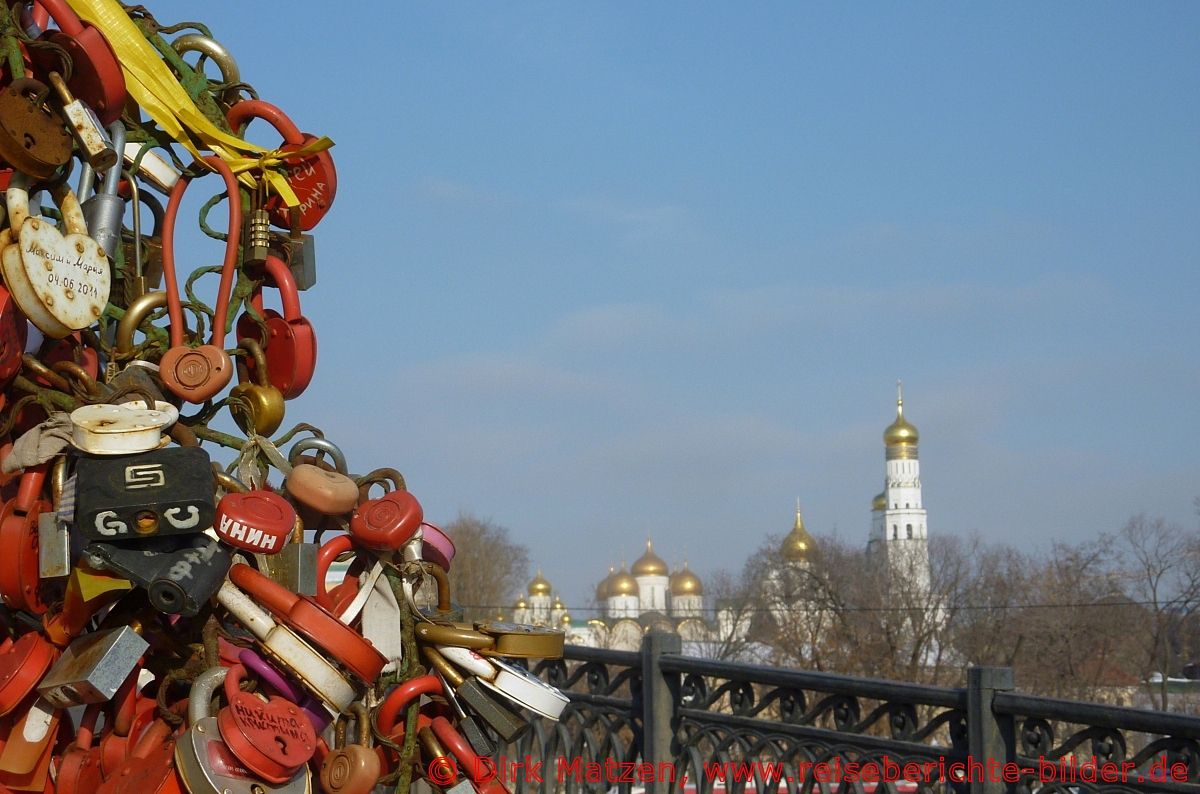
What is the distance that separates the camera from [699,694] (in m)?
3.95

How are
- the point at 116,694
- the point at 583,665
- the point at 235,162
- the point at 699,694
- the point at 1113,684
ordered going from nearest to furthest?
1. the point at 116,694
2. the point at 235,162
3. the point at 699,694
4. the point at 583,665
5. the point at 1113,684

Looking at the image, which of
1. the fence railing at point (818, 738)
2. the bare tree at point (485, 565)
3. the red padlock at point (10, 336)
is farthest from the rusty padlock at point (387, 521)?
the bare tree at point (485, 565)

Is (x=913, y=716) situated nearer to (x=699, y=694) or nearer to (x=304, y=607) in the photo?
(x=699, y=694)

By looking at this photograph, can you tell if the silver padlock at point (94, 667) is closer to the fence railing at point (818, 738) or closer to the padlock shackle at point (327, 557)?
the padlock shackle at point (327, 557)

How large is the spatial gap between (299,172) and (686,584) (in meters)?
70.8

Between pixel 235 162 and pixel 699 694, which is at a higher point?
pixel 235 162

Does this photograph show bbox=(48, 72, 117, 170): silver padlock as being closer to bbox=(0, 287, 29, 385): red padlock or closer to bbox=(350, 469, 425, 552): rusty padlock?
bbox=(0, 287, 29, 385): red padlock

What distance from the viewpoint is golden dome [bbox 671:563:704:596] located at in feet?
235

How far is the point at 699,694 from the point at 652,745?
0.21 m

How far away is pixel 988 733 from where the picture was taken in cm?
304

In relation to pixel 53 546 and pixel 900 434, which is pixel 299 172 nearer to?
pixel 53 546

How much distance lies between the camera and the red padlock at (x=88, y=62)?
1596 mm

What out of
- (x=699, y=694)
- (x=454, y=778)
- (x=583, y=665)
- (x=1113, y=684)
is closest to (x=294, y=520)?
(x=454, y=778)

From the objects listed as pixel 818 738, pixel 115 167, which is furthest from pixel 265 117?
pixel 818 738
